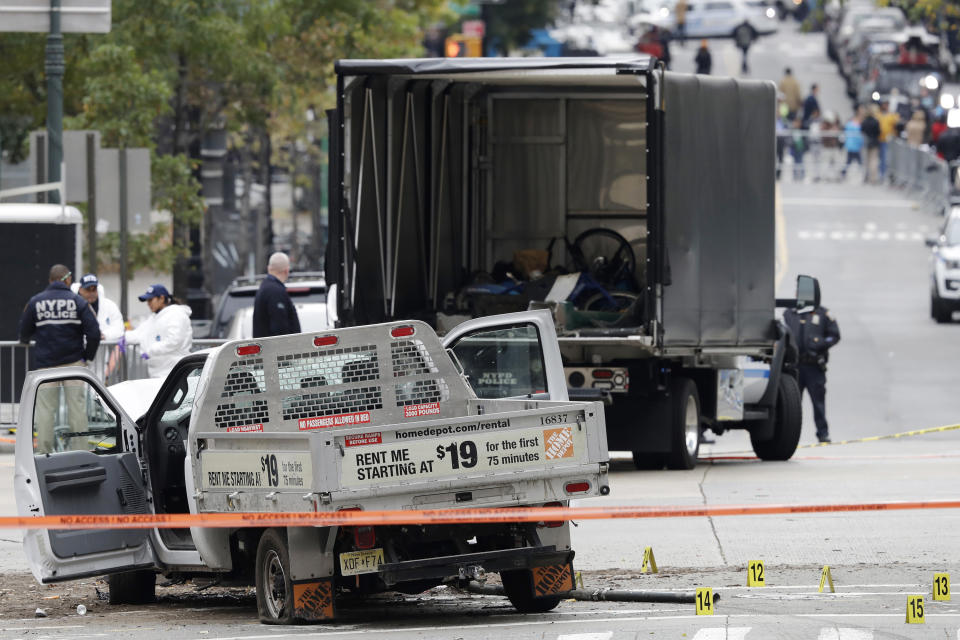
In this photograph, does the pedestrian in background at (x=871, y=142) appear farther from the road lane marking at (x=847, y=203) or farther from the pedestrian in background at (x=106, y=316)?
the pedestrian in background at (x=106, y=316)

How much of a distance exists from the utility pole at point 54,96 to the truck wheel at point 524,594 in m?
12.1

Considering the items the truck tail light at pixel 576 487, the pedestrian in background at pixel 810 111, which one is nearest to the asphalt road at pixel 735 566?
the truck tail light at pixel 576 487

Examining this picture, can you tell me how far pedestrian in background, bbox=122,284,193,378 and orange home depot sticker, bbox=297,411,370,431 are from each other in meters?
7.75

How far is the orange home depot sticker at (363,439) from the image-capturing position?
8688 millimetres

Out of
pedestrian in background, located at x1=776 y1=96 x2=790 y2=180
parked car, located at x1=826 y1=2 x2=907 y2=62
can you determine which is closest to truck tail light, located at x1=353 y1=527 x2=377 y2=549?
pedestrian in background, located at x1=776 y1=96 x2=790 y2=180

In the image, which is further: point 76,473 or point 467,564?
point 76,473

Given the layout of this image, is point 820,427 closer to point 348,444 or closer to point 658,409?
point 658,409

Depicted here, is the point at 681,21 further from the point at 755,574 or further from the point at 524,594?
the point at 524,594

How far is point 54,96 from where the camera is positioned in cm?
2033

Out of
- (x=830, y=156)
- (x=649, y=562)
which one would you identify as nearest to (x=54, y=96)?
(x=649, y=562)

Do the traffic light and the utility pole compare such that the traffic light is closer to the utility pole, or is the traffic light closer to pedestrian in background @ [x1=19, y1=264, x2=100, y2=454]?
the utility pole

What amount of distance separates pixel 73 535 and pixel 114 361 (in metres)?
9.83

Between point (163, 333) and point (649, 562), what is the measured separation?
292 inches

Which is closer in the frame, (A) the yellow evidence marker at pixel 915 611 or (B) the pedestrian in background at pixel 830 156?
(A) the yellow evidence marker at pixel 915 611
